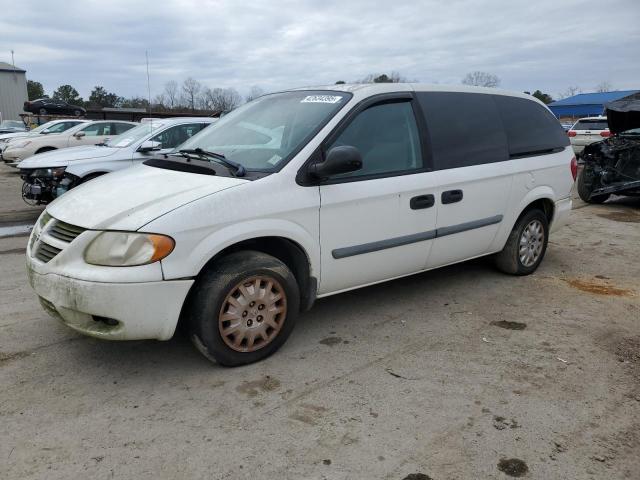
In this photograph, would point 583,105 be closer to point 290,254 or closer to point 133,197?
point 290,254

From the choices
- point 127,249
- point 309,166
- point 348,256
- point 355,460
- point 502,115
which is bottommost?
point 355,460

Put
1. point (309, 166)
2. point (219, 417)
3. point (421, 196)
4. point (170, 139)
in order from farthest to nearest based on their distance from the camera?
point (170, 139) < point (421, 196) < point (309, 166) < point (219, 417)

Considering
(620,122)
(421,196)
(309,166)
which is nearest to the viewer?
(309,166)

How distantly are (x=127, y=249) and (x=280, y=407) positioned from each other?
122 centimetres

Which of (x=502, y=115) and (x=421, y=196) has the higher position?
(x=502, y=115)

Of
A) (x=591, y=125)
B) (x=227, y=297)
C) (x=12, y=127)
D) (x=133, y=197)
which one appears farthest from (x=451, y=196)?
(x=12, y=127)

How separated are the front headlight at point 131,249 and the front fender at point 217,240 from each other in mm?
54

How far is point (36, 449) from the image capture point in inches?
102

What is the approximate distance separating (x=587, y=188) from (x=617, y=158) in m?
0.83

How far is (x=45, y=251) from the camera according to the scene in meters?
3.27

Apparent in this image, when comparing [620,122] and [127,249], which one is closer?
[127,249]

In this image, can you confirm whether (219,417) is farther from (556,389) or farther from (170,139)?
(170,139)

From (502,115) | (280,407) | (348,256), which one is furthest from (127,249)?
(502,115)

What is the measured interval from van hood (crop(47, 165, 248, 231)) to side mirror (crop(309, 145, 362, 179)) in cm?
52
